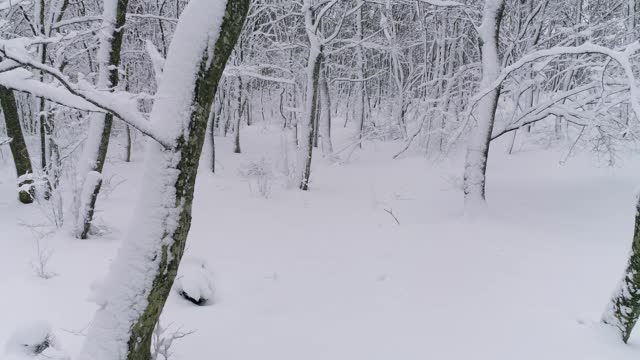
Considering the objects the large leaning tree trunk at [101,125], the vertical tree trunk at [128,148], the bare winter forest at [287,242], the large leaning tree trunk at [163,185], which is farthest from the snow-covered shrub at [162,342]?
the vertical tree trunk at [128,148]

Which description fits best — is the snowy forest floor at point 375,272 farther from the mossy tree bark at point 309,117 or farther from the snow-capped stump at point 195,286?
the mossy tree bark at point 309,117

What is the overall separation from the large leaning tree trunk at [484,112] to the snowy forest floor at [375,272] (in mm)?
560

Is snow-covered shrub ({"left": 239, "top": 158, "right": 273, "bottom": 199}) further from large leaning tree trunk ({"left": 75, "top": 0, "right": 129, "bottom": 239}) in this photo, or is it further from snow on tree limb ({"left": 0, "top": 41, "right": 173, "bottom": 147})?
snow on tree limb ({"left": 0, "top": 41, "right": 173, "bottom": 147})

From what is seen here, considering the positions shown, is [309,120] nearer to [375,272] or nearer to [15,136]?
[375,272]

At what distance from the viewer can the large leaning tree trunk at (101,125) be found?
5.50 meters

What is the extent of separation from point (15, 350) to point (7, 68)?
205 cm

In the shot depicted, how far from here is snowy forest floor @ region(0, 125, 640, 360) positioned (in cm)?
360

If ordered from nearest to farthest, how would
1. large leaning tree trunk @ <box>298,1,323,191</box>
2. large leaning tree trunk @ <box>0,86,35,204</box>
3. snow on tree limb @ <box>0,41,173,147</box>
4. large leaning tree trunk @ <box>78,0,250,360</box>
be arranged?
snow on tree limb @ <box>0,41,173,147</box> → large leaning tree trunk @ <box>78,0,250,360</box> → large leaning tree trunk @ <box>0,86,35,204</box> → large leaning tree trunk @ <box>298,1,323,191</box>

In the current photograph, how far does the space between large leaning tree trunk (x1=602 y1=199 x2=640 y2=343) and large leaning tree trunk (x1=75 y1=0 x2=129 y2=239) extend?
5850mm

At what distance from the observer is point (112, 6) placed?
5.48 m

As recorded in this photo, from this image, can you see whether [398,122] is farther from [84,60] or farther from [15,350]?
[15,350]

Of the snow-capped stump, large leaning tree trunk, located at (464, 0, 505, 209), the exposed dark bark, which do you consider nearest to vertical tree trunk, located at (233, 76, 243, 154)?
large leaning tree trunk, located at (464, 0, 505, 209)

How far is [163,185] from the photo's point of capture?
7.61ft

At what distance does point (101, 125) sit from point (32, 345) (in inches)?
140
